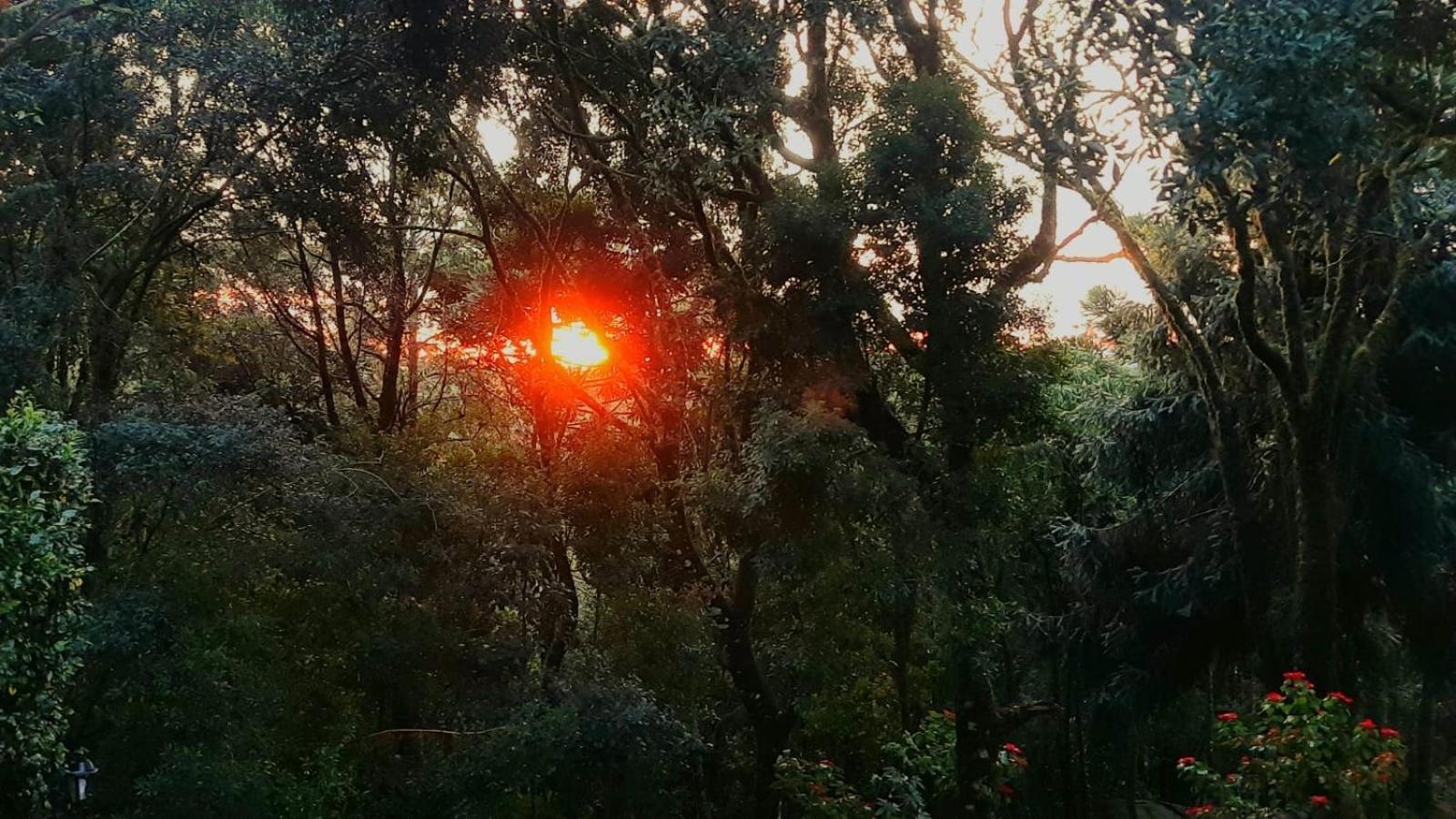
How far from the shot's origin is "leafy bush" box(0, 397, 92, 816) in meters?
3.69

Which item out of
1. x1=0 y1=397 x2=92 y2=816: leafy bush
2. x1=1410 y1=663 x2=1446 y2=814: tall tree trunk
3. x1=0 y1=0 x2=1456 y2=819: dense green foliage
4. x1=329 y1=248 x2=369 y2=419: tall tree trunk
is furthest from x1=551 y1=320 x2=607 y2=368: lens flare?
x1=1410 y1=663 x2=1446 y2=814: tall tree trunk

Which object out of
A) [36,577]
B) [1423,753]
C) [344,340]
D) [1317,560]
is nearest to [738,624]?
[1317,560]

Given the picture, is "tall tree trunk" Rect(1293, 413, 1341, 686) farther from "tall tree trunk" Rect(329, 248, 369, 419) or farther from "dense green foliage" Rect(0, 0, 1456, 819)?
"tall tree trunk" Rect(329, 248, 369, 419)

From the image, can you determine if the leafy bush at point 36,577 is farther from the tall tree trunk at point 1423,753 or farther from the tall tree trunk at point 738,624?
the tall tree trunk at point 1423,753

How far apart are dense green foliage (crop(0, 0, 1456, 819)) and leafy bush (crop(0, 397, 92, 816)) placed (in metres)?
0.43

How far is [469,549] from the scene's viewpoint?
7.72m

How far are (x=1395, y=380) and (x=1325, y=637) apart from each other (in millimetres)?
2333

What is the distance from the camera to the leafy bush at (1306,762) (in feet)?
16.3

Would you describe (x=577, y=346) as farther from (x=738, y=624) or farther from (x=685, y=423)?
(x=738, y=624)

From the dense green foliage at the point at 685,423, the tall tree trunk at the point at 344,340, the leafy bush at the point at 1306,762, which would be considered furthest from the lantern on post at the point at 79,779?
the leafy bush at the point at 1306,762

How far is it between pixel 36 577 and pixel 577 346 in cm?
609

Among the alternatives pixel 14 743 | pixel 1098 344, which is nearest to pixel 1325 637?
pixel 1098 344

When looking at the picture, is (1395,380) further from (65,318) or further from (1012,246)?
(65,318)

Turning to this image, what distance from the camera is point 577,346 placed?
9.64 meters
